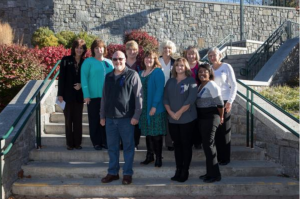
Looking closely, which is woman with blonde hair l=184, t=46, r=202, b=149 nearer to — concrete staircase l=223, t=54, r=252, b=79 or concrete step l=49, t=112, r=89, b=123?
concrete step l=49, t=112, r=89, b=123

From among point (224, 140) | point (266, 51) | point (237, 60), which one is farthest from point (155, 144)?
point (237, 60)

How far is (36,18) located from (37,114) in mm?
13204

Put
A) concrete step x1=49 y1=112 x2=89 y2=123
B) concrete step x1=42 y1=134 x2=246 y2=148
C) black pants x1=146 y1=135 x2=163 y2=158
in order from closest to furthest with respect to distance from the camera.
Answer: black pants x1=146 y1=135 x2=163 y2=158 → concrete step x1=42 y1=134 x2=246 y2=148 → concrete step x1=49 y1=112 x2=89 y2=123

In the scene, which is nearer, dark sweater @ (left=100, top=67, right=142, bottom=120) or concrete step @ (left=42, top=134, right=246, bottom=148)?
dark sweater @ (left=100, top=67, right=142, bottom=120)

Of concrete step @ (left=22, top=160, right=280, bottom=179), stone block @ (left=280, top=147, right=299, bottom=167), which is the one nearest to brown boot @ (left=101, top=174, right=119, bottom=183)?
concrete step @ (left=22, top=160, right=280, bottom=179)

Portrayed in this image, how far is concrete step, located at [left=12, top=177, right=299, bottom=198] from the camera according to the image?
484cm

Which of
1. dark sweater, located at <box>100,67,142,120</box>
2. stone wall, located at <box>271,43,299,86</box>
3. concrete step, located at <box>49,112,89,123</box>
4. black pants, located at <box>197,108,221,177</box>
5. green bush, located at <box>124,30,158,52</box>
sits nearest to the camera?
dark sweater, located at <box>100,67,142,120</box>

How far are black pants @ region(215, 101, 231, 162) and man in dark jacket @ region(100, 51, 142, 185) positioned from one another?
1.28m

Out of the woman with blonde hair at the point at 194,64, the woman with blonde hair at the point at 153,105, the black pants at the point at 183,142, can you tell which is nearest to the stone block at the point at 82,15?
the woman with blonde hair at the point at 194,64

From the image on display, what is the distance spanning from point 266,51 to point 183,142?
8.20m

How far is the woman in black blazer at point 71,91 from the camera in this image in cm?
561

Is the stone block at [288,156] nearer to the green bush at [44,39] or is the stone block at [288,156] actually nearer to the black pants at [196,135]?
the black pants at [196,135]

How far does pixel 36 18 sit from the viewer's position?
17828 millimetres

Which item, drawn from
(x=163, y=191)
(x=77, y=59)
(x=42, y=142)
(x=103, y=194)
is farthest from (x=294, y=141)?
(x=42, y=142)
